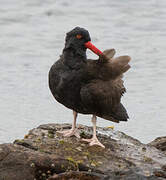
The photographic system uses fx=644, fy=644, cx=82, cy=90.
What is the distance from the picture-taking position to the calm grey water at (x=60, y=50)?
1438 centimetres

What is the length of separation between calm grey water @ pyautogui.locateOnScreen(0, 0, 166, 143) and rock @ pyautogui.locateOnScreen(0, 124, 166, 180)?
139 inches

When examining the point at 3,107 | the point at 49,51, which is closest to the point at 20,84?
the point at 3,107

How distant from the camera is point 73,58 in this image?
32.3ft

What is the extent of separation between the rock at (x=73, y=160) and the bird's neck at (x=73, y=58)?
3.88ft

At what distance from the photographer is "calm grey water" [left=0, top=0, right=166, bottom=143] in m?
14.4

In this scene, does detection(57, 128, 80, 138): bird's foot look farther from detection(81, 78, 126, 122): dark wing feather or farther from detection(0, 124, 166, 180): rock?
detection(81, 78, 126, 122): dark wing feather

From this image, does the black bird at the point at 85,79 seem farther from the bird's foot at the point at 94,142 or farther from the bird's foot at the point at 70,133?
the bird's foot at the point at 70,133

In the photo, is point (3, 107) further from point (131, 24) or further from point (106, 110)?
point (131, 24)

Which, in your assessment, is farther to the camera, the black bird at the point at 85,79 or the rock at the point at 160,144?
the rock at the point at 160,144

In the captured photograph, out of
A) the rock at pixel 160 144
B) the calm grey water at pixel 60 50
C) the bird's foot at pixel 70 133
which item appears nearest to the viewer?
the bird's foot at pixel 70 133

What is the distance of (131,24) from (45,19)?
→ 278 centimetres

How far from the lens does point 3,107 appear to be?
588 inches

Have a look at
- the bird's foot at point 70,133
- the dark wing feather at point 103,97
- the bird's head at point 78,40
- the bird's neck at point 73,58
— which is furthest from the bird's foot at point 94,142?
the bird's head at point 78,40

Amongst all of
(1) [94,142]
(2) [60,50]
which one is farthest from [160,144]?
(2) [60,50]
